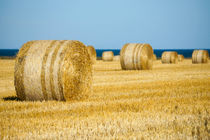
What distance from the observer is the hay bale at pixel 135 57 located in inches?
707

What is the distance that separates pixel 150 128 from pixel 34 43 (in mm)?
4498

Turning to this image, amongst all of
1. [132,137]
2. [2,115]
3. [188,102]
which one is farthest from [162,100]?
[2,115]

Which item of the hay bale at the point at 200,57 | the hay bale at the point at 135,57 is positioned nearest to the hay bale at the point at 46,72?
the hay bale at the point at 135,57

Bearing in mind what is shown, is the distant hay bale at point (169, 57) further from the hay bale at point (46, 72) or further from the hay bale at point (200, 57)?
the hay bale at point (46, 72)

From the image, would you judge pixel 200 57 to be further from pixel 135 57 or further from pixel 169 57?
pixel 135 57

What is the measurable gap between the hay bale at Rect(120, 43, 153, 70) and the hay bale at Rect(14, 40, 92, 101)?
9961 mm

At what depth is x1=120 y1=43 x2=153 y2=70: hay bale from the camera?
18.0 m

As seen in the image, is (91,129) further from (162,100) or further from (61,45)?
(61,45)

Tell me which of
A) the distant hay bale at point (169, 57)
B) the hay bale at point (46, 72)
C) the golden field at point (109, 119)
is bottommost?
the distant hay bale at point (169, 57)

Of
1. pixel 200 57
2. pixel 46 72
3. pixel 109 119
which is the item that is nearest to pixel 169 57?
pixel 200 57

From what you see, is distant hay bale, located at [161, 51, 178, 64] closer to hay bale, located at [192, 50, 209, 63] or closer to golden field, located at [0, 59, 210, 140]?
hay bale, located at [192, 50, 209, 63]

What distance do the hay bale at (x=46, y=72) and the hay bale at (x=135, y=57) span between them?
32.7ft

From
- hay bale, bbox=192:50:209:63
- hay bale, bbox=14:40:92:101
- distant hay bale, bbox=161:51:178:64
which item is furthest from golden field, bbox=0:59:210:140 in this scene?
distant hay bale, bbox=161:51:178:64

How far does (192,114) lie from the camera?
5738 millimetres
